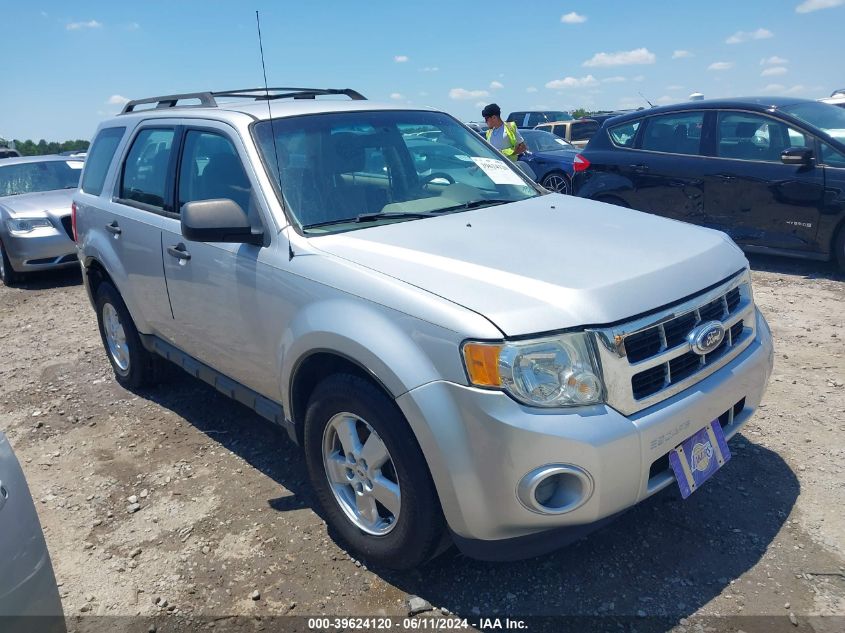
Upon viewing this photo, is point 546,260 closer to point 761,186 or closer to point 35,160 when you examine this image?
point 761,186

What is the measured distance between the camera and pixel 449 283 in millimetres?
2457

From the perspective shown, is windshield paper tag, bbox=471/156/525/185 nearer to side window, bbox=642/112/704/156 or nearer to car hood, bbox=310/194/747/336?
car hood, bbox=310/194/747/336

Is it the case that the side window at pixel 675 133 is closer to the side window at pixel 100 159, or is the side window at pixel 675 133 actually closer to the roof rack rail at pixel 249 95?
the roof rack rail at pixel 249 95

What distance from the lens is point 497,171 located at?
Result: 391 centimetres

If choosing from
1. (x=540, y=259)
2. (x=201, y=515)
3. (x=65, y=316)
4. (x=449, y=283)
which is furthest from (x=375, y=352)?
(x=65, y=316)

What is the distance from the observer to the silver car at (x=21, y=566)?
1768 mm

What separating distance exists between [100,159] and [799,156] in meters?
5.95

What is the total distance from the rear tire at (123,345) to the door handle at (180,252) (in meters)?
1.13

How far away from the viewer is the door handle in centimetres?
364

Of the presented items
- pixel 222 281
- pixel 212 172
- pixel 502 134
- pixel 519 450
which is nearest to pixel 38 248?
pixel 502 134

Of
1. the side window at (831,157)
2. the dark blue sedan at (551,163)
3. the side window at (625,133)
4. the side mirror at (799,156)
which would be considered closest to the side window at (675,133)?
the side window at (625,133)

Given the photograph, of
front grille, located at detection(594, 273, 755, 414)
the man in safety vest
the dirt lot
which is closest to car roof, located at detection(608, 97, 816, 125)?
the man in safety vest

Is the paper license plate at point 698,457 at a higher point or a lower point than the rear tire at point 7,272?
higher

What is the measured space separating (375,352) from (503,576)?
1084mm
